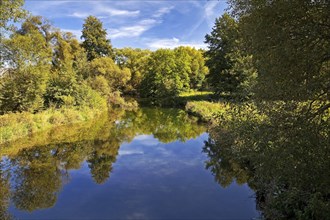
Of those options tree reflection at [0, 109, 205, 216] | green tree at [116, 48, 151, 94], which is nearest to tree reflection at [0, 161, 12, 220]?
tree reflection at [0, 109, 205, 216]

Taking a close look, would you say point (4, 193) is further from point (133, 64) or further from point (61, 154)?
point (133, 64)

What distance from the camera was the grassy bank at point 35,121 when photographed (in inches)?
806

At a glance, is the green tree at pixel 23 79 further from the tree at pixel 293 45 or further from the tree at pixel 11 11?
the tree at pixel 293 45

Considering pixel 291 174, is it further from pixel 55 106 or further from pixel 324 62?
pixel 55 106

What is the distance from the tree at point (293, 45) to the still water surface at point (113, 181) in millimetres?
5016

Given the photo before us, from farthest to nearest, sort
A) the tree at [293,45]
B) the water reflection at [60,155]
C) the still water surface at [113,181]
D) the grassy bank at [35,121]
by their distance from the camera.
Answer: the grassy bank at [35,121] < the water reflection at [60,155] < the still water surface at [113,181] < the tree at [293,45]

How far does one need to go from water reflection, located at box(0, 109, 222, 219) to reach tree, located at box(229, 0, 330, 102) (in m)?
9.19

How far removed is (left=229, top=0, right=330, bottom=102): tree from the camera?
6621mm

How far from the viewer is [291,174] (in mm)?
7145

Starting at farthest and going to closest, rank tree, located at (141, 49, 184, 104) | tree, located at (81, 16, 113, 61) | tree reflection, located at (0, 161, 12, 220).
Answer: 1. tree, located at (81, 16, 113, 61)
2. tree, located at (141, 49, 184, 104)
3. tree reflection, located at (0, 161, 12, 220)

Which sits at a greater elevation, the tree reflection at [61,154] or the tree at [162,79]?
the tree at [162,79]

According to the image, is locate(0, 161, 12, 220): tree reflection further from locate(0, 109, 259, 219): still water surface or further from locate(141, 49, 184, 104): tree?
locate(141, 49, 184, 104): tree

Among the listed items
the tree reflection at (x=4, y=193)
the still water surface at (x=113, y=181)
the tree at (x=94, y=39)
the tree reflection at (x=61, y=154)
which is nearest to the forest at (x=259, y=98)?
the still water surface at (x=113, y=181)

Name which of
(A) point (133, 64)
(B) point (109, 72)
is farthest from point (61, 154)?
(A) point (133, 64)
